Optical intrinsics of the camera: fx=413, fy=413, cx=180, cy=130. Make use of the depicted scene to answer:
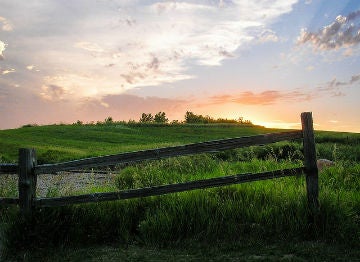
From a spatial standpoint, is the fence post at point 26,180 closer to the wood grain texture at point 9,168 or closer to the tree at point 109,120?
the wood grain texture at point 9,168

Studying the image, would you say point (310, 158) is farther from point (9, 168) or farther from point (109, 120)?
point (109, 120)

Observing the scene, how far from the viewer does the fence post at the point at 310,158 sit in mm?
6652

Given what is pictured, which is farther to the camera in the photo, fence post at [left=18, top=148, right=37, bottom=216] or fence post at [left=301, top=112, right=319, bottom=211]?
fence post at [left=18, top=148, right=37, bottom=216]

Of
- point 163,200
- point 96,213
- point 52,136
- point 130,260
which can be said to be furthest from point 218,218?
point 52,136

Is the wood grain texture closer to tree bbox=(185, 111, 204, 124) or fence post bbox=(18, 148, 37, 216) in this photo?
fence post bbox=(18, 148, 37, 216)

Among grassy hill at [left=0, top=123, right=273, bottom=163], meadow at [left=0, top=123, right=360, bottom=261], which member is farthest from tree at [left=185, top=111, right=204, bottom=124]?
meadow at [left=0, top=123, right=360, bottom=261]

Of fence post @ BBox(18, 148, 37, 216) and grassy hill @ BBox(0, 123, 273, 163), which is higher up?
grassy hill @ BBox(0, 123, 273, 163)

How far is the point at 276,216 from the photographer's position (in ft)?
21.2

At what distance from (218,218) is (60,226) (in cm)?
261

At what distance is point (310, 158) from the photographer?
6.68m

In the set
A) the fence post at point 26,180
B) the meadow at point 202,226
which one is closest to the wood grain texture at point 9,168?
the fence post at point 26,180

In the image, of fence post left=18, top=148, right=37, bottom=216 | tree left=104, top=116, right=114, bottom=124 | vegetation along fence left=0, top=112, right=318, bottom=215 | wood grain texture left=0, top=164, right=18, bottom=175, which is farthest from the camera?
tree left=104, top=116, right=114, bottom=124

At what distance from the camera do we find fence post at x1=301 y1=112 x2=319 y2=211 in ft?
21.8

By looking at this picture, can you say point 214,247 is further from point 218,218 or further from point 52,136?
point 52,136
